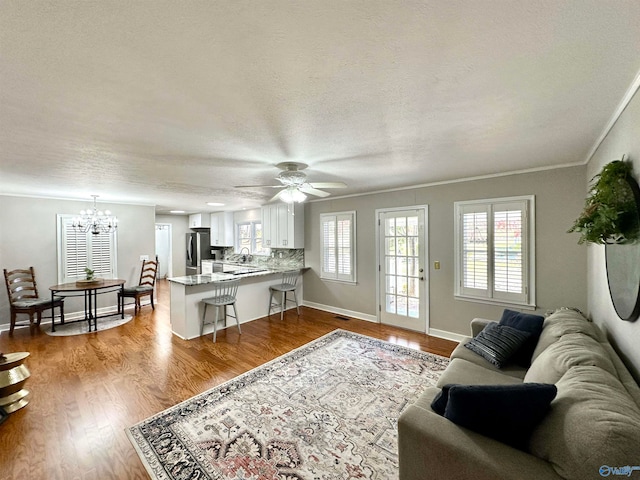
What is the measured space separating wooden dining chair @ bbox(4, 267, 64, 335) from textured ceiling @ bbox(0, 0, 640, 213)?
9.24 feet

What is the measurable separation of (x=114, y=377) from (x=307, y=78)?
3597 millimetres

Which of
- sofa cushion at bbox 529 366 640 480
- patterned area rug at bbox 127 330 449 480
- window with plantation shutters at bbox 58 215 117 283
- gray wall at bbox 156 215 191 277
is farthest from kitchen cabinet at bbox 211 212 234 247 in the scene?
sofa cushion at bbox 529 366 640 480

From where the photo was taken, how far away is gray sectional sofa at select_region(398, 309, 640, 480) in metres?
0.99

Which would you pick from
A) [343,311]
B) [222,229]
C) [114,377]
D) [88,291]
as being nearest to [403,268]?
[343,311]

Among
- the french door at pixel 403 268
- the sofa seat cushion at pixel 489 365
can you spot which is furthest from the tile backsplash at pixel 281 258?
the sofa seat cushion at pixel 489 365

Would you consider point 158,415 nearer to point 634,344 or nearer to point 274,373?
point 274,373

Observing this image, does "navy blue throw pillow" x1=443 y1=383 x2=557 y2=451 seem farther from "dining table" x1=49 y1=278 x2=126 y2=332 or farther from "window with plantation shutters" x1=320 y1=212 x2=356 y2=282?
"dining table" x1=49 y1=278 x2=126 y2=332

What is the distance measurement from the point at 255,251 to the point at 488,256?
5.31 metres

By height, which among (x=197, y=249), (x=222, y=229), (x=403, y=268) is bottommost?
(x=403, y=268)

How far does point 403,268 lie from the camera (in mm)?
4629

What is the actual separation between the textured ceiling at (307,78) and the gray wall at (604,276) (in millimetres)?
139

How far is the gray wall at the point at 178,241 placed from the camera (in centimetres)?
914

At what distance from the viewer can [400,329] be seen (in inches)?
181

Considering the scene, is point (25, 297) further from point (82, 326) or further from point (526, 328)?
point (526, 328)
